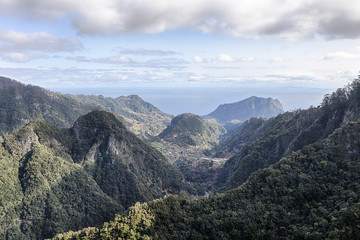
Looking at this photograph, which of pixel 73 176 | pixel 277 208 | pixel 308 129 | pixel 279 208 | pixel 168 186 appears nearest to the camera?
pixel 279 208

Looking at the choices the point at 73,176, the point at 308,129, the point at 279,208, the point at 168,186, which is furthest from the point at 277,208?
the point at 73,176

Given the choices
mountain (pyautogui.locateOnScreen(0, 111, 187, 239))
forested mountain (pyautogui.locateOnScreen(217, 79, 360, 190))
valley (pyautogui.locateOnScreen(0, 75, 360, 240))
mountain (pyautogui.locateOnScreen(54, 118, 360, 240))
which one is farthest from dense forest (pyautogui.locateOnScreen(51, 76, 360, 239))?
mountain (pyautogui.locateOnScreen(0, 111, 187, 239))

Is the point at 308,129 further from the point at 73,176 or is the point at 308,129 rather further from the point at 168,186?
the point at 73,176

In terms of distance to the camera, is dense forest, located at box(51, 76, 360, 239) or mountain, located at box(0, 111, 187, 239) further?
mountain, located at box(0, 111, 187, 239)

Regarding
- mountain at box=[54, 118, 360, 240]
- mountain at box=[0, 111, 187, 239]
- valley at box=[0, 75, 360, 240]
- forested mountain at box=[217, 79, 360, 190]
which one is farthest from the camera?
forested mountain at box=[217, 79, 360, 190]

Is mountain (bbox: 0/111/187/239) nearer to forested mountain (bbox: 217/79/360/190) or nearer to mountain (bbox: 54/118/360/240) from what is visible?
mountain (bbox: 54/118/360/240)

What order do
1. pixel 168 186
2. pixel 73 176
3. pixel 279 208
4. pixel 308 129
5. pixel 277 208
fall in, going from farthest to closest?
pixel 168 186, pixel 73 176, pixel 308 129, pixel 277 208, pixel 279 208

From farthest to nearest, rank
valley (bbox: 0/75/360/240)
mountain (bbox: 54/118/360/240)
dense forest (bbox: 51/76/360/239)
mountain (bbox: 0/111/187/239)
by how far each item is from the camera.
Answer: mountain (bbox: 0/111/187/239), valley (bbox: 0/75/360/240), mountain (bbox: 54/118/360/240), dense forest (bbox: 51/76/360/239)
